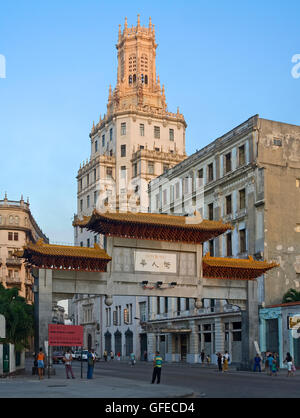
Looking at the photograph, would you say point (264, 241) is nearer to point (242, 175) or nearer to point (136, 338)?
point (242, 175)

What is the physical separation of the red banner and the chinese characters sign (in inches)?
288

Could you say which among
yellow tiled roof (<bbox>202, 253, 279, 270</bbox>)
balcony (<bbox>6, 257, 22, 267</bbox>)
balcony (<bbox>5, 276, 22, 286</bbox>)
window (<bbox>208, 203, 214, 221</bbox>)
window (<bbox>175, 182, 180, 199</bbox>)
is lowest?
balcony (<bbox>5, 276, 22, 286</bbox>)

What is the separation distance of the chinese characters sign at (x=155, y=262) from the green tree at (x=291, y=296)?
52.7ft

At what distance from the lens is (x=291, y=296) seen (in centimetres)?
5366

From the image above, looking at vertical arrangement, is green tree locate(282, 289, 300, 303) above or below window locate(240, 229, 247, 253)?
below

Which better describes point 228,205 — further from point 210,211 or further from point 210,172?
point 210,172

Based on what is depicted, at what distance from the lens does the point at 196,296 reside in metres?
42.2

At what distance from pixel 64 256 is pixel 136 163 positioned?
60.1 m

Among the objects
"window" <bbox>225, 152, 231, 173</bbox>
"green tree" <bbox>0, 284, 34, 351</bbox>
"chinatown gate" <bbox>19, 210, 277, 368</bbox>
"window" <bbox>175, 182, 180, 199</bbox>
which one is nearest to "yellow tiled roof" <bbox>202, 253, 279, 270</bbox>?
"chinatown gate" <bbox>19, 210, 277, 368</bbox>

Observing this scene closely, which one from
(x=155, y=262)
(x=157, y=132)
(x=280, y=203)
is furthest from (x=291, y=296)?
(x=157, y=132)

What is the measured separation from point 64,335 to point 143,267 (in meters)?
8.35

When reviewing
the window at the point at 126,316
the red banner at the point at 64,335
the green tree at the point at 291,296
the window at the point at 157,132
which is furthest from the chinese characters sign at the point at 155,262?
the window at the point at 157,132

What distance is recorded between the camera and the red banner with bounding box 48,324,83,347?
34.6 metres

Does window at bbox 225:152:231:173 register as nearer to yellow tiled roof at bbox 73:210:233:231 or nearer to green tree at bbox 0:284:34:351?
yellow tiled roof at bbox 73:210:233:231
